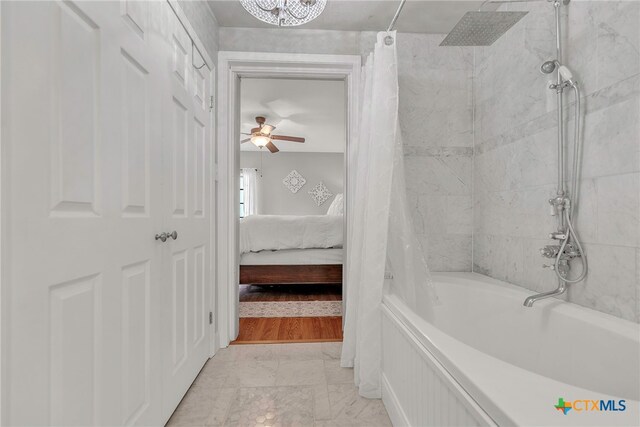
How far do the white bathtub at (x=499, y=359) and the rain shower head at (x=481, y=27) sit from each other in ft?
4.15

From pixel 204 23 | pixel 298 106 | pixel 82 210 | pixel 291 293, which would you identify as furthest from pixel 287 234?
pixel 82 210

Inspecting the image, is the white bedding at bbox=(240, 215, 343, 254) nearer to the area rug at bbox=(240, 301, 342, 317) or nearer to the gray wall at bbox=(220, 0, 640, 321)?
the area rug at bbox=(240, 301, 342, 317)

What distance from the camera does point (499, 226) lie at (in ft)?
5.99

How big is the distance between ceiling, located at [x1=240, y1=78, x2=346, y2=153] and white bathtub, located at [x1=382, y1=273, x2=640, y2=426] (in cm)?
158

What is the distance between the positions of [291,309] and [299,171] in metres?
4.01

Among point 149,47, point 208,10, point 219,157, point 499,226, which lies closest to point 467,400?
point 499,226

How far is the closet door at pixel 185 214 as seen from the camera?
1.30 meters

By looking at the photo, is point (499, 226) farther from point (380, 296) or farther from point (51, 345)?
point (51, 345)

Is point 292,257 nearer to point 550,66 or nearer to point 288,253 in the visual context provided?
point 288,253

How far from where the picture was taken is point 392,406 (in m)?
1.31

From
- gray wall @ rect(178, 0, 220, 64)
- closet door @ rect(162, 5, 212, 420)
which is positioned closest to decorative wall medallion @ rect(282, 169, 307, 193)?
gray wall @ rect(178, 0, 220, 64)

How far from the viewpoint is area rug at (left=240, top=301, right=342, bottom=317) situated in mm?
2662

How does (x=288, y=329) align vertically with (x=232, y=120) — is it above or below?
below

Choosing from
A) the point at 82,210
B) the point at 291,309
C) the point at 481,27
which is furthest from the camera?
the point at 291,309
